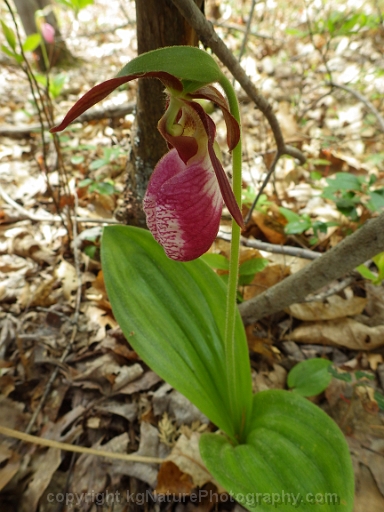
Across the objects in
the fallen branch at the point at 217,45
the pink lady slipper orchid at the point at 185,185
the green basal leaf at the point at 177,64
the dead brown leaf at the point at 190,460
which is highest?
the fallen branch at the point at 217,45

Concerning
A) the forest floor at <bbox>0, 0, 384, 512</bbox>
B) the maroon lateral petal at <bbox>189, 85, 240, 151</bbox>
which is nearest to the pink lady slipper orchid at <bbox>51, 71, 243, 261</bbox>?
the maroon lateral petal at <bbox>189, 85, 240, 151</bbox>

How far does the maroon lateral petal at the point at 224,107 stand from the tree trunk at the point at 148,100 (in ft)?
1.52

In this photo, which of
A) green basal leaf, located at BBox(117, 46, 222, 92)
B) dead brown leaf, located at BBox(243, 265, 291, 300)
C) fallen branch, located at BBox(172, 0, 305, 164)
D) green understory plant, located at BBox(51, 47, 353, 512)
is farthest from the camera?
dead brown leaf, located at BBox(243, 265, 291, 300)

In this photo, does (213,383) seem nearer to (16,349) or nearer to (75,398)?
(75,398)

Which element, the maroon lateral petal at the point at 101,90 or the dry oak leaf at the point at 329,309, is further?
the dry oak leaf at the point at 329,309

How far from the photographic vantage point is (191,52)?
23.4 inches

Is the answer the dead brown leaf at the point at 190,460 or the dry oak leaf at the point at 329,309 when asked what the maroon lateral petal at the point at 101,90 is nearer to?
the dead brown leaf at the point at 190,460

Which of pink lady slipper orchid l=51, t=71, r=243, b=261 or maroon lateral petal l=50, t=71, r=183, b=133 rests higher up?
maroon lateral petal l=50, t=71, r=183, b=133

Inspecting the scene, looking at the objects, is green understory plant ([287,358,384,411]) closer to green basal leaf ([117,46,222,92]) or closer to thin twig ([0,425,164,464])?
thin twig ([0,425,164,464])

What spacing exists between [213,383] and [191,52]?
1.02 m

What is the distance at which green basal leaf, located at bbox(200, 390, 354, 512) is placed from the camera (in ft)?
2.89

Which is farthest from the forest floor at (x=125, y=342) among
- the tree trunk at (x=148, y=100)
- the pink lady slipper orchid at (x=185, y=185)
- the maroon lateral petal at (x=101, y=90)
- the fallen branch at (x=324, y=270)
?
the maroon lateral petal at (x=101, y=90)

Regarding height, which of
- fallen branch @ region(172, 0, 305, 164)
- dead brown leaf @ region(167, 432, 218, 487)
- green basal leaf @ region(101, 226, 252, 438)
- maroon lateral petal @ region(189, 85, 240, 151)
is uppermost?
fallen branch @ region(172, 0, 305, 164)

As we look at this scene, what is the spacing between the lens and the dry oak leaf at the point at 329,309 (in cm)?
158
